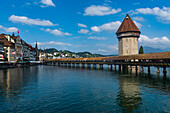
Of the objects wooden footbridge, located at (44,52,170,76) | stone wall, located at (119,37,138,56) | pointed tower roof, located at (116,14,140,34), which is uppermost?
pointed tower roof, located at (116,14,140,34)

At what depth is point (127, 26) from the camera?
78.4 m

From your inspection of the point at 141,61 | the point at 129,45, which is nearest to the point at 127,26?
the point at 129,45

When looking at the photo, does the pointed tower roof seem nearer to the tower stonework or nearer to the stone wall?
the tower stonework

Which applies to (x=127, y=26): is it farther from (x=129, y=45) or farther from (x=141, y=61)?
(x=141, y=61)

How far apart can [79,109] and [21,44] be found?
321ft

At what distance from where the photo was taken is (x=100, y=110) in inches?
508

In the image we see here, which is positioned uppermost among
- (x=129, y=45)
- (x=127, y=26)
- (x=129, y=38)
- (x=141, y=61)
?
(x=127, y=26)

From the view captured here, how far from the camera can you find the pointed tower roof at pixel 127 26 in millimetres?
77081

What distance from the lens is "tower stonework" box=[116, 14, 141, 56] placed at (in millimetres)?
76875

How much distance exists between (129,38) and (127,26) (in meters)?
7.11

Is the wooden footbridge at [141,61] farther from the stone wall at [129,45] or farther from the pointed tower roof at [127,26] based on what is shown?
the pointed tower roof at [127,26]

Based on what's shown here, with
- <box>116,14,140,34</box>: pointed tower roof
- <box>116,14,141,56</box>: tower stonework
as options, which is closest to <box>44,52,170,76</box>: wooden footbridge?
<box>116,14,141,56</box>: tower stonework

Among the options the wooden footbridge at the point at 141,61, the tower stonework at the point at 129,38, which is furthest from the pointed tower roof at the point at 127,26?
the wooden footbridge at the point at 141,61

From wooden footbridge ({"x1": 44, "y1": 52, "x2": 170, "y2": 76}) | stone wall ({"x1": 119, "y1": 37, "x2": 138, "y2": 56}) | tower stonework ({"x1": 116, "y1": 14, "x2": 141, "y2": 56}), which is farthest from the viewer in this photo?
stone wall ({"x1": 119, "y1": 37, "x2": 138, "y2": 56})
